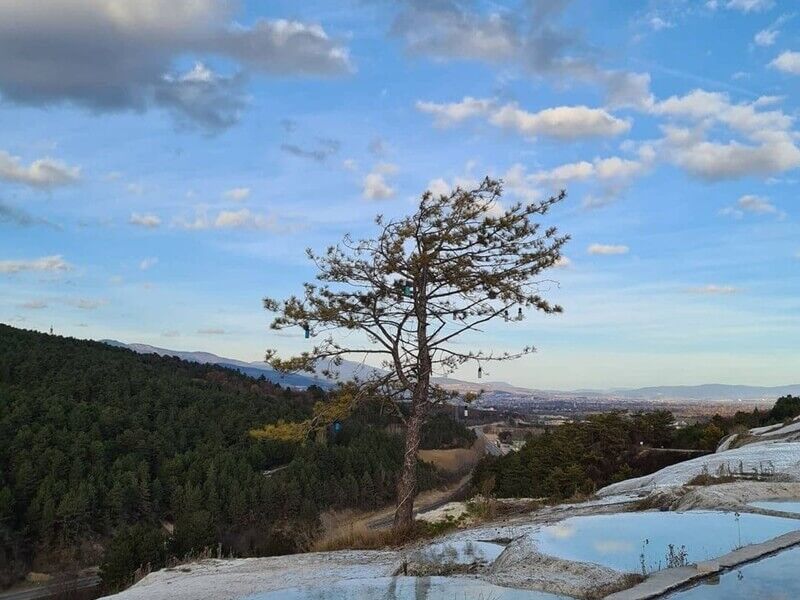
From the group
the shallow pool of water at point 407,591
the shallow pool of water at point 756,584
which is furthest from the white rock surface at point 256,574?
the shallow pool of water at point 756,584

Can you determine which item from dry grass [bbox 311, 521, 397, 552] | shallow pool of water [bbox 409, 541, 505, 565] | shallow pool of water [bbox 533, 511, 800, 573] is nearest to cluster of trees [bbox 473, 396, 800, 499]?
dry grass [bbox 311, 521, 397, 552]

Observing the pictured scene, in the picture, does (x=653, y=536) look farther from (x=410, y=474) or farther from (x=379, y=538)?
(x=410, y=474)

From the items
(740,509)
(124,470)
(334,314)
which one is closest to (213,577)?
(334,314)

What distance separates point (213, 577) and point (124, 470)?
6422 centimetres

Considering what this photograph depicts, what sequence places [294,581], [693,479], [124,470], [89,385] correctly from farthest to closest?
[89,385], [124,470], [693,479], [294,581]

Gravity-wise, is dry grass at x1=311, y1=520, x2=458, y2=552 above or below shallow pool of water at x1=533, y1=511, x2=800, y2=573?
below

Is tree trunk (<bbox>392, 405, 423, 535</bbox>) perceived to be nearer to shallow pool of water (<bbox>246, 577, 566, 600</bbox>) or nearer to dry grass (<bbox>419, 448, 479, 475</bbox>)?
shallow pool of water (<bbox>246, 577, 566, 600</bbox>)

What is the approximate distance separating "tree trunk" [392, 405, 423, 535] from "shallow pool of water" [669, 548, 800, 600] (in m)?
6.25

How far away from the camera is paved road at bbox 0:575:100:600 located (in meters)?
50.1

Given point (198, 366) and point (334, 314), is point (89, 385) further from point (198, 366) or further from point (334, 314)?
point (334, 314)

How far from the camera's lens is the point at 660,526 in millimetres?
8578

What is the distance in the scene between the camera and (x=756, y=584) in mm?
5836

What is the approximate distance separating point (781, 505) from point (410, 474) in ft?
19.2

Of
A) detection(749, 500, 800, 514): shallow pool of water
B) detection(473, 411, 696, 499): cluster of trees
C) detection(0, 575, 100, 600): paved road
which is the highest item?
detection(749, 500, 800, 514): shallow pool of water
